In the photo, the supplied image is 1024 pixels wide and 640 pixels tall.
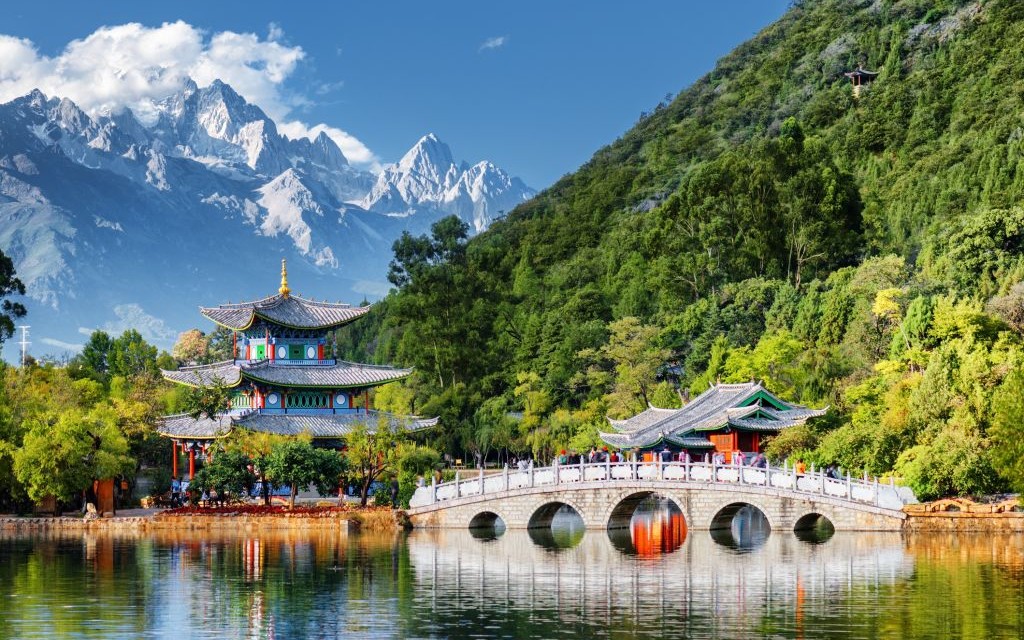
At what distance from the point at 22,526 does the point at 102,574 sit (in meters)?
15.7

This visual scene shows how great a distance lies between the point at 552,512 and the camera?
4962cm

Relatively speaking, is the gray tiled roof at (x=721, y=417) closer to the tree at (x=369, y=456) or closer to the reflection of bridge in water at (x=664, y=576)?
the tree at (x=369, y=456)

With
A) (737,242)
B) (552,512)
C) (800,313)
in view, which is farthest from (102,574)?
(737,242)

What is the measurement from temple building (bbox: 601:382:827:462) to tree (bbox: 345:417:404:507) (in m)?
8.24

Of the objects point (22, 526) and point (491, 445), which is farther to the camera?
point (491, 445)

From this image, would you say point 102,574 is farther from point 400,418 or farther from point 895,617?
point 400,418

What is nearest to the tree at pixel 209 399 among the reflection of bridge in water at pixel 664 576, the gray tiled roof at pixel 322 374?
the gray tiled roof at pixel 322 374

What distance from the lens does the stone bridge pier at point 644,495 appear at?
4131cm

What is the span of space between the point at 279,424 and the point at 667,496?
63.6ft

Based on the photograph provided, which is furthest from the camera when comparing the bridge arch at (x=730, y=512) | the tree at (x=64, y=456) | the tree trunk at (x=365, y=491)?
the tree trunk at (x=365, y=491)

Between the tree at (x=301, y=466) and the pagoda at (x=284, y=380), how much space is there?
19.8 feet

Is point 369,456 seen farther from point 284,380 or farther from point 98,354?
point 98,354

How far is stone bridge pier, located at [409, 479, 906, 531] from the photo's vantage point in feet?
136

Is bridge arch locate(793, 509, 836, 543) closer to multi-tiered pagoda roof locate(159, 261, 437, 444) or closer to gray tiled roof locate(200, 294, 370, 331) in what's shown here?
multi-tiered pagoda roof locate(159, 261, 437, 444)
